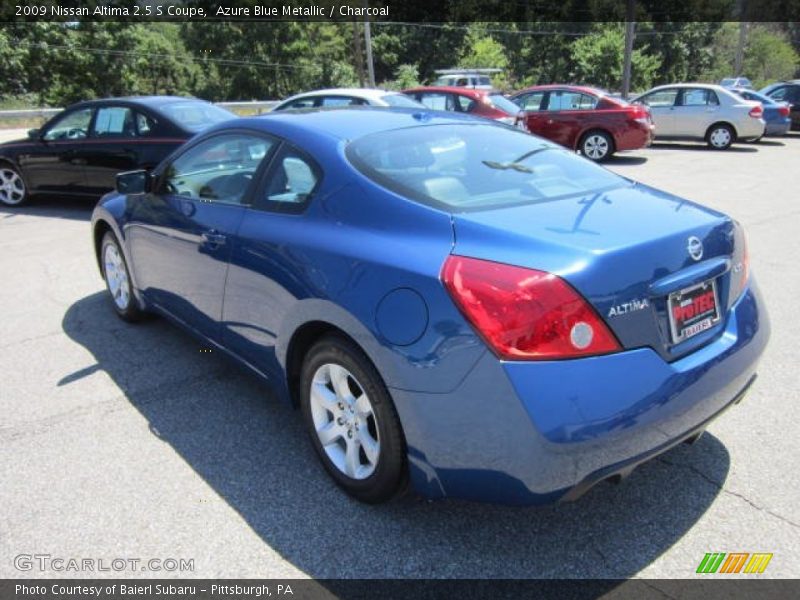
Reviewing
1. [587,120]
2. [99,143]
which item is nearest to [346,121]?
[99,143]

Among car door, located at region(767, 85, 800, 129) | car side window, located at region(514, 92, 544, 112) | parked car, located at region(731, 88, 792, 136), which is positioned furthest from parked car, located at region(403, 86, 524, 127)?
car door, located at region(767, 85, 800, 129)

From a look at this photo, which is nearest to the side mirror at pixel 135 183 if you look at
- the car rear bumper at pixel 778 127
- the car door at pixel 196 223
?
the car door at pixel 196 223

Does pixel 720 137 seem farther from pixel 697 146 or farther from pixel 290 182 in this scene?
pixel 290 182

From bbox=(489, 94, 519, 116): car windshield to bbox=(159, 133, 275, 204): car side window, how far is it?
33.1 feet

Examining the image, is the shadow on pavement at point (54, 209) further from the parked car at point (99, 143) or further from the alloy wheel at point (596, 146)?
the alloy wheel at point (596, 146)

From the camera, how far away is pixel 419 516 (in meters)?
2.62

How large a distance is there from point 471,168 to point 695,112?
15.0m

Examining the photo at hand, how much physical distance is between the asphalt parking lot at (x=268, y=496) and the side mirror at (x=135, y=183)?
3.47ft

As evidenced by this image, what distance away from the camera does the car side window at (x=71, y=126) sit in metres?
8.77

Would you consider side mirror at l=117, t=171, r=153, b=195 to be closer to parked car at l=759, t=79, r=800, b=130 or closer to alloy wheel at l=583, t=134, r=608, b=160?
alloy wheel at l=583, t=134, r=608, b=160

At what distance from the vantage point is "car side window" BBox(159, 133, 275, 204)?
3326 mm

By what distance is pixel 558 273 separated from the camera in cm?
208

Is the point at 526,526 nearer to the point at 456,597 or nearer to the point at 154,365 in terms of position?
the point at 456,597

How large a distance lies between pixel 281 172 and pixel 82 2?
46437 mm
